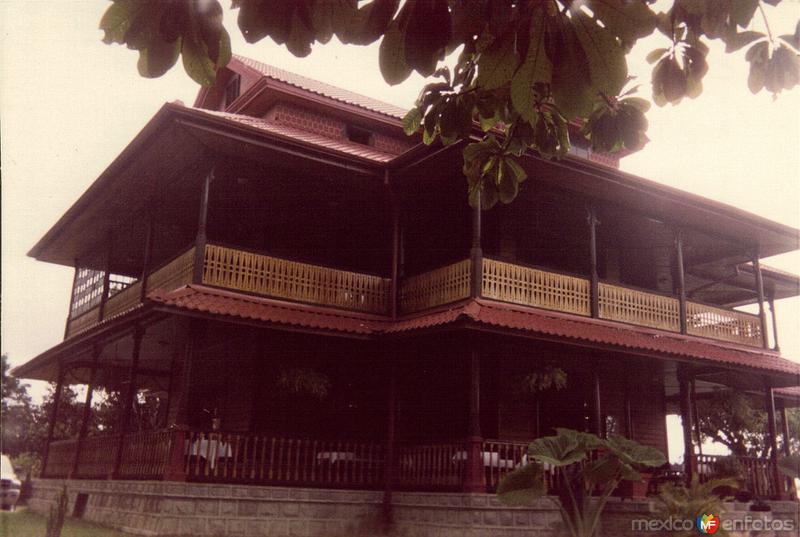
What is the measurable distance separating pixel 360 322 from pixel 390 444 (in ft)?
7.72

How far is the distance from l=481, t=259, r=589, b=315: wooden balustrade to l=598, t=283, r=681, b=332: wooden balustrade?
1.83ft

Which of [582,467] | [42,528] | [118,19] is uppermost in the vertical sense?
[118,19]

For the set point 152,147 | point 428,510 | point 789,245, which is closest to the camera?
point 428,510

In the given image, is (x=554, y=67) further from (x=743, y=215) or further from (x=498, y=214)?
(x=743, y=215)

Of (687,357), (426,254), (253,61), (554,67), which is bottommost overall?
(554,67)

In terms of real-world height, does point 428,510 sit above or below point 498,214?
below

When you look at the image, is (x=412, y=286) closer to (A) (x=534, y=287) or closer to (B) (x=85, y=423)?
(A) (x=534, y=287)

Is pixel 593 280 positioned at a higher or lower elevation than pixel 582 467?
higher

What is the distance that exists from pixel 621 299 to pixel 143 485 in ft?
32.7

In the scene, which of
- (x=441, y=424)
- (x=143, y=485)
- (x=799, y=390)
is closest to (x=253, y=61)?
(x=441, y=424)

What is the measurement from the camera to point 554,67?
244cm

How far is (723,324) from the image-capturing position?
1858 centimetres

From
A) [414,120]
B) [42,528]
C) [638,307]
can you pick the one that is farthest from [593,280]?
[414,120]

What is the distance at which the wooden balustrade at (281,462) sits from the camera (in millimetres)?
12875
